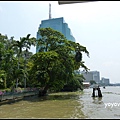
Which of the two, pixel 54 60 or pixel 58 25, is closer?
pixel 54 60

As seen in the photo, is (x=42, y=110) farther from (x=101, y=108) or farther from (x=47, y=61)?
(x=47, y=61)

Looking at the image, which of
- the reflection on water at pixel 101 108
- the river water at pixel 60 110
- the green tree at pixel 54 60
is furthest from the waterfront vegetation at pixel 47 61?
the reflection on water at pixel 101 108

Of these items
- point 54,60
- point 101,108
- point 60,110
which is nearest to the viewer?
point 60,110

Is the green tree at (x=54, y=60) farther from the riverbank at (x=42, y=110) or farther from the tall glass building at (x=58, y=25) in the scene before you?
the tall glass building at (x=58, y=25)

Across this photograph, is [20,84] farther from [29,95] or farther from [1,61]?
[1,61]

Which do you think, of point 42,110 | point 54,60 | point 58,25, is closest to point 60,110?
point 42,110

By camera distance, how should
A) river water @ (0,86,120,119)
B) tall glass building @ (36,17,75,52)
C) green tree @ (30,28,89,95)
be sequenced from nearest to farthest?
1. river water @ (0,86,120,119)
2. green tree @ (30,28,89,95)
3. tall glass building @ (36,17,75,52)

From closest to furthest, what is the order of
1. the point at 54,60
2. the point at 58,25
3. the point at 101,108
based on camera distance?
the point at 101,108, the point at 54,60, the point at 58,25

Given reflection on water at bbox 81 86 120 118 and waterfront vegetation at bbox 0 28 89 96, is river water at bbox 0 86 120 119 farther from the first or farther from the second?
waterfront vegetation at bbox 0 28 89 96

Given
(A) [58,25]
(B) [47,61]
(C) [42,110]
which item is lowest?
(C) [42,110]

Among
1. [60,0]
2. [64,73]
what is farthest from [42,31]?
[60,0]

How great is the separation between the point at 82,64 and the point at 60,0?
23.8 m

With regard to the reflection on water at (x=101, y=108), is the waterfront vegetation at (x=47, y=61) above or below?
above

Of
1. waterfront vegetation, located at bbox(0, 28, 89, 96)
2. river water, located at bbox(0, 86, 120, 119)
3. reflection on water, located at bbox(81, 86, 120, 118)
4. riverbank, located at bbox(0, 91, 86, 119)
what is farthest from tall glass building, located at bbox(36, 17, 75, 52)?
riverbank, located at bbox(0, 91, 86, 119)
